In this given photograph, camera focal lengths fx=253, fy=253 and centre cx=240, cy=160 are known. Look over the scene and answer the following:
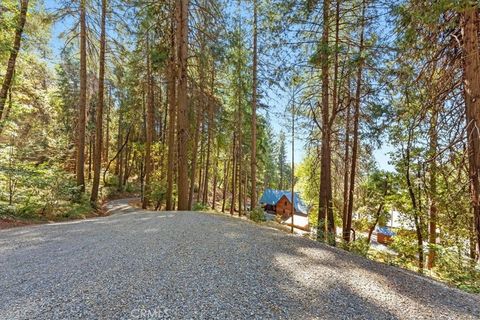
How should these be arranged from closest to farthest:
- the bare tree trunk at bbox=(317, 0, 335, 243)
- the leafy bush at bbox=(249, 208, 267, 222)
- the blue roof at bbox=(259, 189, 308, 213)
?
1. the bare tree trunk at bbox=(317, 0, 335, 243)
2. the leafy bush at bbox=(249, 208, 267, 222)
3. the blue roof at bbox=(259, 189, 308, 213)

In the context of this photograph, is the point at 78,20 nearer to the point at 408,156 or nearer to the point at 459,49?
the point at 459,49

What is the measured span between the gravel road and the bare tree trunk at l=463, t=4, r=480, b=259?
163 centimetres

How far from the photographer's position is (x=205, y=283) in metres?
Result: 2.49

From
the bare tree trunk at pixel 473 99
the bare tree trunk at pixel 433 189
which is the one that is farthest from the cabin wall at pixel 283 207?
the bare tree trunk at pixel 473 99

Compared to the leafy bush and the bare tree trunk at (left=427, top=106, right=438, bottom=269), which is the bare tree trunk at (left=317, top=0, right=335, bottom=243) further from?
the leafy bush

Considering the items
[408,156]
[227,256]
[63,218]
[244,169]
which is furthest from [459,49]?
[244,169]

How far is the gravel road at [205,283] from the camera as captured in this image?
2064mm

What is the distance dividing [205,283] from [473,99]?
456 centimetres

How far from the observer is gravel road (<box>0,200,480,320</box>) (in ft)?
6.77

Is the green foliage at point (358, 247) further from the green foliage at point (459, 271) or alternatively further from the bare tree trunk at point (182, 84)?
the bare tree trunk at point (182, 84)

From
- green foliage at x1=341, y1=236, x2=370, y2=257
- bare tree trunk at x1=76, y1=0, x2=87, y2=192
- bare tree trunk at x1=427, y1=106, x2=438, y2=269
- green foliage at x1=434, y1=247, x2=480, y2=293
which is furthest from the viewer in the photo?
bare tree trunk at x1=76, y1=0, x2=87, y2=192

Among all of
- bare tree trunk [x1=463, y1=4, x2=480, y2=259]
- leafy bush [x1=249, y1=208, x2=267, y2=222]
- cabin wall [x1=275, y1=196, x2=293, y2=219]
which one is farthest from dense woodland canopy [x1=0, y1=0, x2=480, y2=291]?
cabin wall [x1=275, y1=196, x2=293, y2=219]

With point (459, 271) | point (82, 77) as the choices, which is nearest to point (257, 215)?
point (459, 271)

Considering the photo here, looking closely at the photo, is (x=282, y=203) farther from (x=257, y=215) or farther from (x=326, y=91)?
(x=326, y=91)
